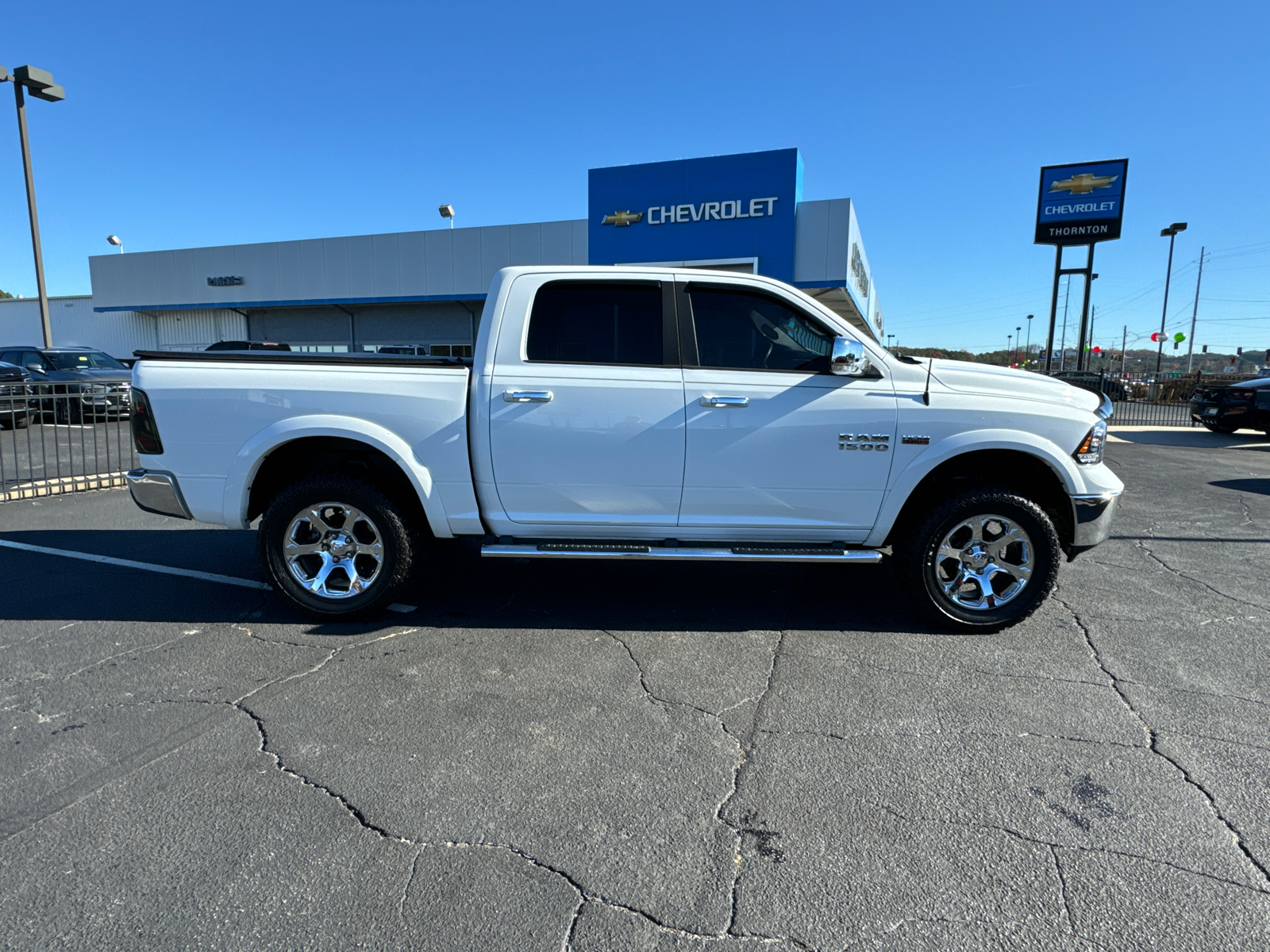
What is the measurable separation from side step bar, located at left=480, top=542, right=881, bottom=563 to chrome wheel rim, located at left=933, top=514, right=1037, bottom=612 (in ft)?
1.43

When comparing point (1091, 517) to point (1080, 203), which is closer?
point (1091, 517)

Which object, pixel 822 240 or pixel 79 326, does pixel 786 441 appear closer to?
pixel 822 240

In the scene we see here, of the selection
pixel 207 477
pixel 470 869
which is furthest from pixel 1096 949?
pixel 207 477

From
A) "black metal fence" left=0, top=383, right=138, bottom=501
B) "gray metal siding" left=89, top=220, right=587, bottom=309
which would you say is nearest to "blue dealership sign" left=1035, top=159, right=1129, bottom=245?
"gray metal siding" left=89, top=220, right=587, bottom=309

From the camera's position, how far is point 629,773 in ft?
9.45

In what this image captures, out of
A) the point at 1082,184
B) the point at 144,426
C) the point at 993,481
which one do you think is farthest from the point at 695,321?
the point at 1082,184

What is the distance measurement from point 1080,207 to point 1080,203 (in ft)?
0.37

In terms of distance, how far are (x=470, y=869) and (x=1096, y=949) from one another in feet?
5.88

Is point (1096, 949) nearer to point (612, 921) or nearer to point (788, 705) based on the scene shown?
point (612, 921)

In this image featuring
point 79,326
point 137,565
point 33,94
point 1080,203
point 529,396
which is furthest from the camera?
point 79,326

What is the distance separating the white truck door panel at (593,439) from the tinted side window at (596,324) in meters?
0.12

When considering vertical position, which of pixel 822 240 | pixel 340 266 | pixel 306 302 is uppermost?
pixel 340 266

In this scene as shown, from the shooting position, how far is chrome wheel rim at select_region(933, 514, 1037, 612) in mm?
4316

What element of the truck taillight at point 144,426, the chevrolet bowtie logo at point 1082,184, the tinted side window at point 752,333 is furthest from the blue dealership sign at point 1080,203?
the truck taillight at point 144,426
